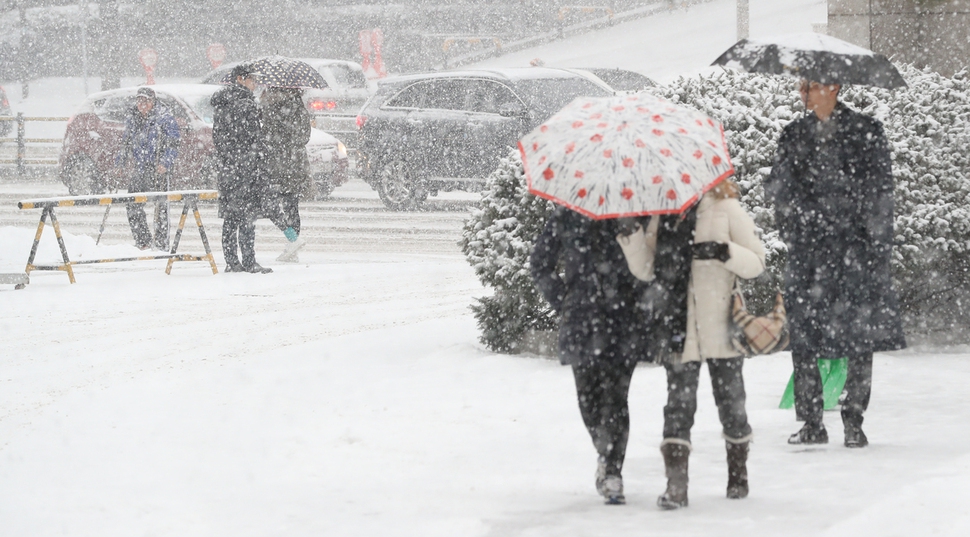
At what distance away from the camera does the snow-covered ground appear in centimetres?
489

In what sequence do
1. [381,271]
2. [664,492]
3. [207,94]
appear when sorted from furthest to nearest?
[207,94] → [381,271] → [664,492]

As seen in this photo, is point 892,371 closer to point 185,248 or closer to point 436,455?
point 436,455

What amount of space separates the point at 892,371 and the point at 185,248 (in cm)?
941

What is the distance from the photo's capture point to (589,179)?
453 cm

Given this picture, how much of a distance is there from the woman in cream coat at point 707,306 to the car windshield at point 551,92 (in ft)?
38.4

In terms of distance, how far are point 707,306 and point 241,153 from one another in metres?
7.78

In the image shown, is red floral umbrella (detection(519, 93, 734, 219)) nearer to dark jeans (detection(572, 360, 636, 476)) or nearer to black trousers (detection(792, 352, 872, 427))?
dark jeans (detection(572, 360, 636, 476))

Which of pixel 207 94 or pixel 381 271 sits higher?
pixel 207 94

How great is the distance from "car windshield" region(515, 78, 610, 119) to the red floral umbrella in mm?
11713

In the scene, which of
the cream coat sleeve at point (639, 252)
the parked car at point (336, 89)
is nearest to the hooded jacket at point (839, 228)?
the cream coat sleeve at point (639, 252)

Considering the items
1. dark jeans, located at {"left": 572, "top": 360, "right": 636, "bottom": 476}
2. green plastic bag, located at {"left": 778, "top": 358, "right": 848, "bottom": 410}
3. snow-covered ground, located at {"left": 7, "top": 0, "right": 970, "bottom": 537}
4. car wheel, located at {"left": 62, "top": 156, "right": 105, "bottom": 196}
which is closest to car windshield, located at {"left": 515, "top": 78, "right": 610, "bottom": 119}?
snow-covered ground, located at {"left": 7, "top": 0, "right": 970, "bottom": 537}

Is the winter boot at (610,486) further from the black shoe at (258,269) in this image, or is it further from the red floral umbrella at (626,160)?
the black shoe at (258,269)

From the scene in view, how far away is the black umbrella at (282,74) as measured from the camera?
11938 millimetres

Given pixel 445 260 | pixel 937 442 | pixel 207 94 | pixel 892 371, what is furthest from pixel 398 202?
pixel 937 442
